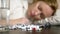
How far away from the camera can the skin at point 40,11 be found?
4.66 feet

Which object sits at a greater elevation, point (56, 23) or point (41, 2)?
point (41, 2)

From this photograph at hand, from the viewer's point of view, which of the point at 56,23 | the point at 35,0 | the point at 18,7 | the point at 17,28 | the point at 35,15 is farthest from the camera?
the point at 35,0

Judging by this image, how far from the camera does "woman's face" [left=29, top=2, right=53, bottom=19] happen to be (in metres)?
1.42

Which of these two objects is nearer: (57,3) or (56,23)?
(56,23)

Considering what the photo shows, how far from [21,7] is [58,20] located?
0.49 m

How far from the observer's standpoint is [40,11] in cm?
145

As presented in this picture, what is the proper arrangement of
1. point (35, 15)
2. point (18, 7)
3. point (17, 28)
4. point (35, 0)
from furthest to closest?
point (35, 0)
point (18, 7)
point (35, 15)
point (17, 28)

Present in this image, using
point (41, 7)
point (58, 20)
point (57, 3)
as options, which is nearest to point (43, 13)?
point (41, 7)

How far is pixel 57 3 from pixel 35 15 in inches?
10.2

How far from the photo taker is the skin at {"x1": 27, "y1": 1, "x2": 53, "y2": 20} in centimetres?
142

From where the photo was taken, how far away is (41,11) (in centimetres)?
145

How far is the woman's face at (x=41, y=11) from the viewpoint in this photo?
1.42 m

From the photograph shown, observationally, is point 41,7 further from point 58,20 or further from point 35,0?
point 58,20

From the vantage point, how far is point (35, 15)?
1414mm
